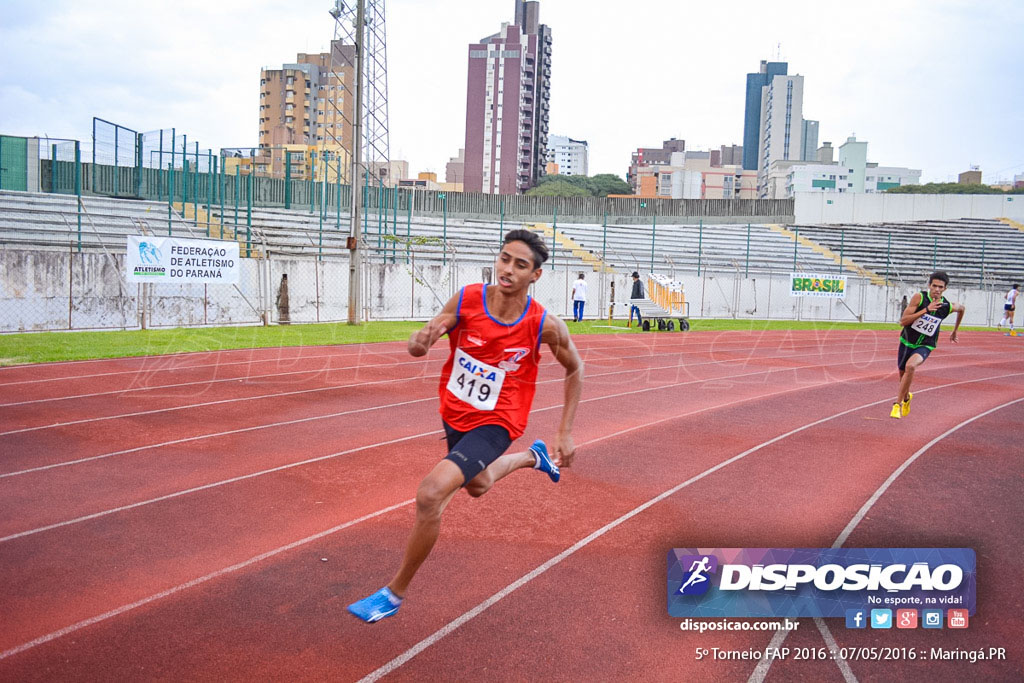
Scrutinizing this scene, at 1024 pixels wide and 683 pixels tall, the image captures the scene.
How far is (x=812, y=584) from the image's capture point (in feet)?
14.7

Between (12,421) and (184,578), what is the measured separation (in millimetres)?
5242

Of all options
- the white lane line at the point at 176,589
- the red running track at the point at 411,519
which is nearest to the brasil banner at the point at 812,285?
the red running track at the point at 411,519

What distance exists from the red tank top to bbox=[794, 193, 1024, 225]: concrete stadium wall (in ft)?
150

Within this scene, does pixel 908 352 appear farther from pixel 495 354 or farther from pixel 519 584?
pixel 495 354

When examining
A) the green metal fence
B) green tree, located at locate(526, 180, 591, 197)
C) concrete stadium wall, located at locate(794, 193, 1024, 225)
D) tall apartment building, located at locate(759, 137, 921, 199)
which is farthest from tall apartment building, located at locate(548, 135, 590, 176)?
the green metal fence

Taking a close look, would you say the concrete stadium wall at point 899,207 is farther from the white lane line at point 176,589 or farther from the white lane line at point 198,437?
the white lane line at point 176,589

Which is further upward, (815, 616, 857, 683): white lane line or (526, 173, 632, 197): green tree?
(526, 173, 632, 197): green tree

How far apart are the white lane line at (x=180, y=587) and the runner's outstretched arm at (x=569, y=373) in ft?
5.71

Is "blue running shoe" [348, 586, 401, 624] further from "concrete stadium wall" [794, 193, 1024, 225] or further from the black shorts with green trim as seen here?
"concrete stadium wall" [794, 193, 1024, 225]

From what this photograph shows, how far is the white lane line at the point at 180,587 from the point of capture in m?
3.81

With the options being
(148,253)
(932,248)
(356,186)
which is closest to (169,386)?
(148,253)

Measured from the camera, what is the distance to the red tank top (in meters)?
4.32

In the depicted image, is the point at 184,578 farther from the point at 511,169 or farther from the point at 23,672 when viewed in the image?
the point at 511,169

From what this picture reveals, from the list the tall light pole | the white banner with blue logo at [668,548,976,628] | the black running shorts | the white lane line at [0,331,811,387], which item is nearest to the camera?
the black running shorts
